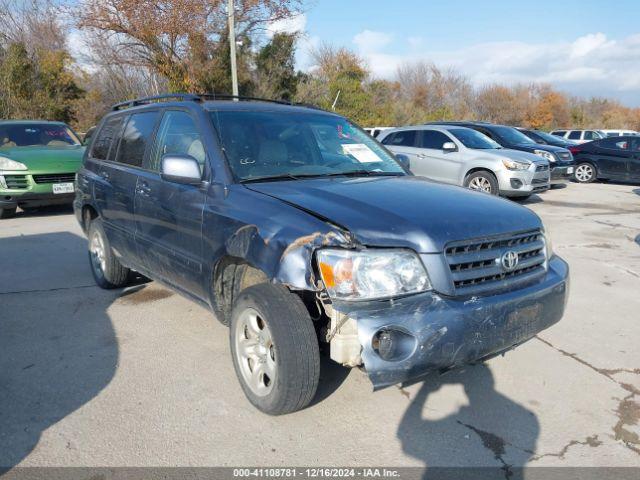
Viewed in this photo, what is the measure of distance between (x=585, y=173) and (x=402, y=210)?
15646 mm

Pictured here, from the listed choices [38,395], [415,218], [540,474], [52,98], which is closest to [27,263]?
[38,395]

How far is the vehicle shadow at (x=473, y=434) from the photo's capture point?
8.48 feet

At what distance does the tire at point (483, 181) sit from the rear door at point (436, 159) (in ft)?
0.95

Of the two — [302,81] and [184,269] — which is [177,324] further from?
[302,81]

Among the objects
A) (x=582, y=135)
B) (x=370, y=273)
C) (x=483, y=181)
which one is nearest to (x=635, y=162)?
(x=483, y=181)

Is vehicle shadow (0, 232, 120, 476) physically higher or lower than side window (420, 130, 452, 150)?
lower

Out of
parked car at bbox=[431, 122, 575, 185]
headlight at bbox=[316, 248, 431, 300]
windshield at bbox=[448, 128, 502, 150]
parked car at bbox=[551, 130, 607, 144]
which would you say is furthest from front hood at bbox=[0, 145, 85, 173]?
parked car at bbox=[551, 130, 607, 144]

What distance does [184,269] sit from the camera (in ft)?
12.0

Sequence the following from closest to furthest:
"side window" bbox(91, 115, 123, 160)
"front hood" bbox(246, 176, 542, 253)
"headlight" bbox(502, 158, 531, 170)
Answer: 1. "front hood" bbox(246, 176, 542, 253)
2. "side window" bbox(91, 115, 123, 160)
3. "headlight" bbox(502, 158, 531, 170)

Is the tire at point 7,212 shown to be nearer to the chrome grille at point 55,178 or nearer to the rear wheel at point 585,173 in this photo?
the chrome grille at point 55,178

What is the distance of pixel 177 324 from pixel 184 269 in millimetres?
887

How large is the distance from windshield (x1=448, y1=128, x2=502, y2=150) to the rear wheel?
620 centimetres

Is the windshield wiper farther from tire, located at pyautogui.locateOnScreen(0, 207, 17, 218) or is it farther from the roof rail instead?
tire, located at pyautogui.locateOnScreen(0, 207, 17, 218)

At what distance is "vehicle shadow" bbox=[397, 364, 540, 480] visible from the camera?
2.58 m
